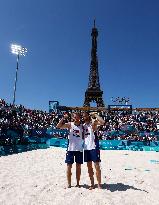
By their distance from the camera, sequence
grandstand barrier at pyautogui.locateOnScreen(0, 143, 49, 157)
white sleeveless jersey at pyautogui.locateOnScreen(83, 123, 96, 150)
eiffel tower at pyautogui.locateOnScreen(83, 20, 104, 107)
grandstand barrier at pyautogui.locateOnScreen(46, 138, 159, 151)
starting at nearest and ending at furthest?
white sleeveless jersey at pyautogui.locateOnScreen(83, 123, 96, 150) → grandstand barrier at pyautogui.locateOnScreen(0, 143, 49, 157) → grandstand barrier at pyautogui.locateOnScreen(46, 138, 159, 151) → eiffel tower at pyautogui.locateOnScreen(83, 20, 104, 107)

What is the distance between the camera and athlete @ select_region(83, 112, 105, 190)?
6.89 meters

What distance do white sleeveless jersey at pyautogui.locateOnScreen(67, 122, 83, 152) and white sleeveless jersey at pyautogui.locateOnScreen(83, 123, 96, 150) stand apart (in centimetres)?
10

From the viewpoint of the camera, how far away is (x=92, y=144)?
22.8 feet

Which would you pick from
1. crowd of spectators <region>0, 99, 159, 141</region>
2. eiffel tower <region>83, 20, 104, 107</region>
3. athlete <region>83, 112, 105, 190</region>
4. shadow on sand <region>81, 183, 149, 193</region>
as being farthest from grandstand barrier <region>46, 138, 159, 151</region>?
eiffel tower <region>83, 20, 104, 107</region>

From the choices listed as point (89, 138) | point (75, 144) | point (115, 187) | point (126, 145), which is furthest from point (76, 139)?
point (126, 145)

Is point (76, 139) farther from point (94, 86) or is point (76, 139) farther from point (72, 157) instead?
point (94, 86)

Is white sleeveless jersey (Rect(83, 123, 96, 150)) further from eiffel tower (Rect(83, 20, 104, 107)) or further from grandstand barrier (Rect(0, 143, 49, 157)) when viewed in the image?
eiffel tower (Rect(83, 20, 104, 107))

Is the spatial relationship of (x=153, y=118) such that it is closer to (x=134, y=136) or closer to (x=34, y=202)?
(x=134, y=136)

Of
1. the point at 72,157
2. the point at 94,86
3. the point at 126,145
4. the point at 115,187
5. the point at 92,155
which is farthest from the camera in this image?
the point at 94,86

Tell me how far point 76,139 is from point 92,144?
1.38 feet

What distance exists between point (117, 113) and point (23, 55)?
51.0ft

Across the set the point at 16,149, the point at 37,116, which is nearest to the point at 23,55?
the point at 37,116

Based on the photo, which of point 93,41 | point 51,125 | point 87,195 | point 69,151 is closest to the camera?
point 87,195

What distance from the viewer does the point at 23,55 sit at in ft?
131
